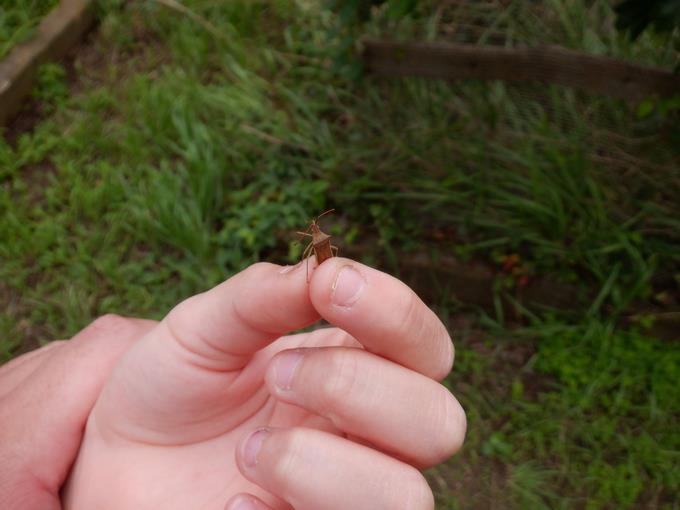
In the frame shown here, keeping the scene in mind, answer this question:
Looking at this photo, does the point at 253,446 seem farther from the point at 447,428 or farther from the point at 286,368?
the point at 447,428

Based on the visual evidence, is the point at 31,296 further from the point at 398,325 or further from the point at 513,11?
the point at 513,11

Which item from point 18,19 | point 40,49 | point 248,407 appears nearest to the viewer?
point 248,407

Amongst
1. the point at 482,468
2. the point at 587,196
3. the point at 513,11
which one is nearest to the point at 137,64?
the point at 513,11

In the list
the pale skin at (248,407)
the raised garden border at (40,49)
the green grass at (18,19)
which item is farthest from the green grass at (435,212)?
the pale skin at (248,407)

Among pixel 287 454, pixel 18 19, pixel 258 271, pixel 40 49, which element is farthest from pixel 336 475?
pixel 18 19

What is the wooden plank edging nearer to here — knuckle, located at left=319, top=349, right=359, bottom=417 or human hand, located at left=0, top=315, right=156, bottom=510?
human hand, located at left=0, top=315, right=156, bottom=510

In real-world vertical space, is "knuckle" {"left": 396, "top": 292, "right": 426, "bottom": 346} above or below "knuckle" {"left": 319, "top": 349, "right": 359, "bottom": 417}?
above

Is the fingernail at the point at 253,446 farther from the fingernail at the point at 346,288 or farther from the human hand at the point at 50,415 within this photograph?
the human hand at the point at 50,415

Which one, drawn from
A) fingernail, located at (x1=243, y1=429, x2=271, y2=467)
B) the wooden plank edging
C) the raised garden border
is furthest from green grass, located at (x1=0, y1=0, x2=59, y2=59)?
fingernail, located at (x1=243, y1=429, x2=271, y2=467)
